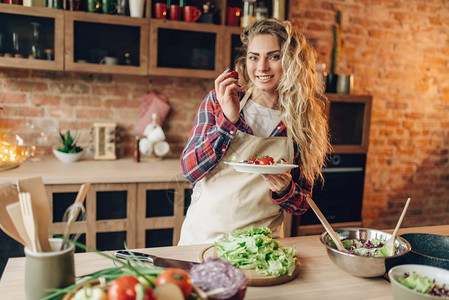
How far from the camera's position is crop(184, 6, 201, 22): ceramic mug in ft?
9.71

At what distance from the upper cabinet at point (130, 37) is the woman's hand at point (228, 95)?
1.45 metres

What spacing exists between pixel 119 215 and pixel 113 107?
1015mm

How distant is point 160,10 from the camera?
114 inches

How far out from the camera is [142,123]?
10.8ft

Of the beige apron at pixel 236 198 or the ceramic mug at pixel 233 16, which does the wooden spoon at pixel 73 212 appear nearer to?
the beige apron at pixel 236 198

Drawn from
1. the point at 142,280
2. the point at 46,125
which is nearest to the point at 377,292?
the point at 142,280

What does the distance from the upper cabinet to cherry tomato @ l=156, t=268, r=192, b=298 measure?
90.4 inches

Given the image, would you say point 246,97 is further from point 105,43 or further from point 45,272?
point 105,43

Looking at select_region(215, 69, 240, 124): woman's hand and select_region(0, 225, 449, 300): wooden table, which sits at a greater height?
select_region(215, 69, 240, 124): woman's hand

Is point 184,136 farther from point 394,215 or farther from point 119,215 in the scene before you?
point 394,215

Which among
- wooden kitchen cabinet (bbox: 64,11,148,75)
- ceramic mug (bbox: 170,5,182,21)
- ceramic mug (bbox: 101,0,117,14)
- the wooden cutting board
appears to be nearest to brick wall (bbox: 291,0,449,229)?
ceramic mug (bbox: 170,5,182,21)

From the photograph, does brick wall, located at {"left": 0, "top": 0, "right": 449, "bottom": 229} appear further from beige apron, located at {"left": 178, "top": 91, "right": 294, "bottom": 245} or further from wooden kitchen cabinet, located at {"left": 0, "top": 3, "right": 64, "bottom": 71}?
beige apron, located at {"left": 178, "top": 91, "right": 294, "bottom": 245}

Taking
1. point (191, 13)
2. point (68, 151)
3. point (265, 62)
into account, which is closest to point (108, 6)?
point (191, 13)

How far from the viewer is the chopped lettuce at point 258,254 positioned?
1.15 metres
